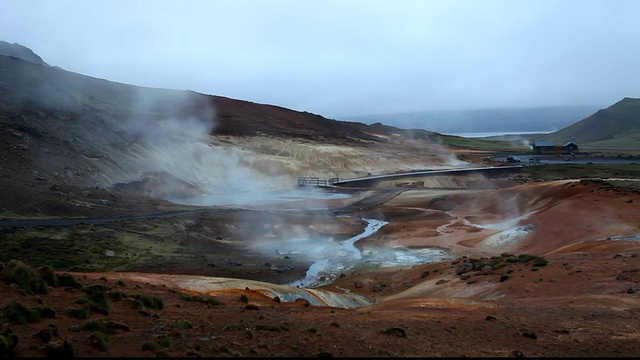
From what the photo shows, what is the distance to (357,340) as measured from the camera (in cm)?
765

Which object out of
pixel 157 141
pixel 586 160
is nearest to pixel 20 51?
pixel 157 141

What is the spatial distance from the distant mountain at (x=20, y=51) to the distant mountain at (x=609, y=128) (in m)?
139

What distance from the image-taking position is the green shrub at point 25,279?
949cm

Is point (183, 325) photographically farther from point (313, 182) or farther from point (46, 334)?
point (313, 182)

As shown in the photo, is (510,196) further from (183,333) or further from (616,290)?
(183,333)

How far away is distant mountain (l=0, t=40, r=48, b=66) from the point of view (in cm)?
9784

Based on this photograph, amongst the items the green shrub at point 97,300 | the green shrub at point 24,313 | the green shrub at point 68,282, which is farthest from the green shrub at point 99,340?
the green shrub at point 68,282

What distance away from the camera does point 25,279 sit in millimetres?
9594

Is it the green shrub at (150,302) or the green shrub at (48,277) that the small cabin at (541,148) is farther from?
the green shrub at (48,277)

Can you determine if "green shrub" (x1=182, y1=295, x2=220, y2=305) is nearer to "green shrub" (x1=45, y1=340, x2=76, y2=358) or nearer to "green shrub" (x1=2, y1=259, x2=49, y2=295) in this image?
"green shrub" (x1=2, y1=259, x2=49, y2=295)

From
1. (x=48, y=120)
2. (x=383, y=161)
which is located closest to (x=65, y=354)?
(x=48, y=120)

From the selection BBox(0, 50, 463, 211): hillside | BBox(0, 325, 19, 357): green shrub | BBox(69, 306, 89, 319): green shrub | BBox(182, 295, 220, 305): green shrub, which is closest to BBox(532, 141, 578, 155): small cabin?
BBox(0, 50, 463, 211): hillside

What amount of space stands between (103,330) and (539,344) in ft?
22.9

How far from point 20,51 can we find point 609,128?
161940mm
